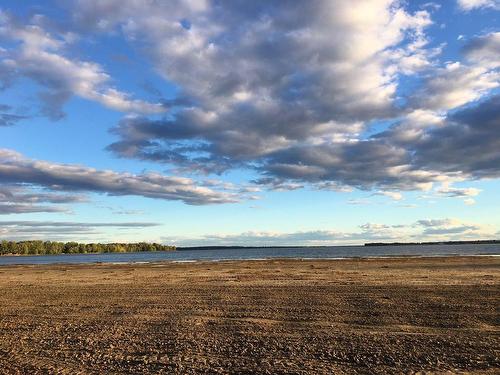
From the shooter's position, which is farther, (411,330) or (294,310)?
(294,310)

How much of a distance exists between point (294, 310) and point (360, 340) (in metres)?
5.19

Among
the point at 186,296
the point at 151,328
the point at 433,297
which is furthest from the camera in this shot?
the point at 186,296

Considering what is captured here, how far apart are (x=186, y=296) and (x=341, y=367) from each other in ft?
44.1

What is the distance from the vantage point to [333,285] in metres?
24.7

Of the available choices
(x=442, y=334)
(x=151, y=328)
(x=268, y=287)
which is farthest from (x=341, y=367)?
(x=268, y=287)

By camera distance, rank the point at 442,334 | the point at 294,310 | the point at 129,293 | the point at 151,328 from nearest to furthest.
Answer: the point at 442,334, the point at 151,328, the point at 294,310, the point at 129,293

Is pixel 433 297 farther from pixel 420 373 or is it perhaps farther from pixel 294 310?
pixel 420 373

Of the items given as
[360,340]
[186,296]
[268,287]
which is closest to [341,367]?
[360,340]

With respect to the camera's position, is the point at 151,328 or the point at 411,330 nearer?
the point at 411,330

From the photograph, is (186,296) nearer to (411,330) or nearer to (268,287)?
(268,287)

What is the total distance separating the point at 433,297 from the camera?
19.1 metres

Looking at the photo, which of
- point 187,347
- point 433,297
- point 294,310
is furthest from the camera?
point 433,297

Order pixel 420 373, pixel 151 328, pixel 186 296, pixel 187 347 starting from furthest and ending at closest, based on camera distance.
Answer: pixel 186 296 < pixel 151 328 < pixel 187 347 < pixel 420 373

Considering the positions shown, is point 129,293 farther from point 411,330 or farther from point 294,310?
point 411,330
